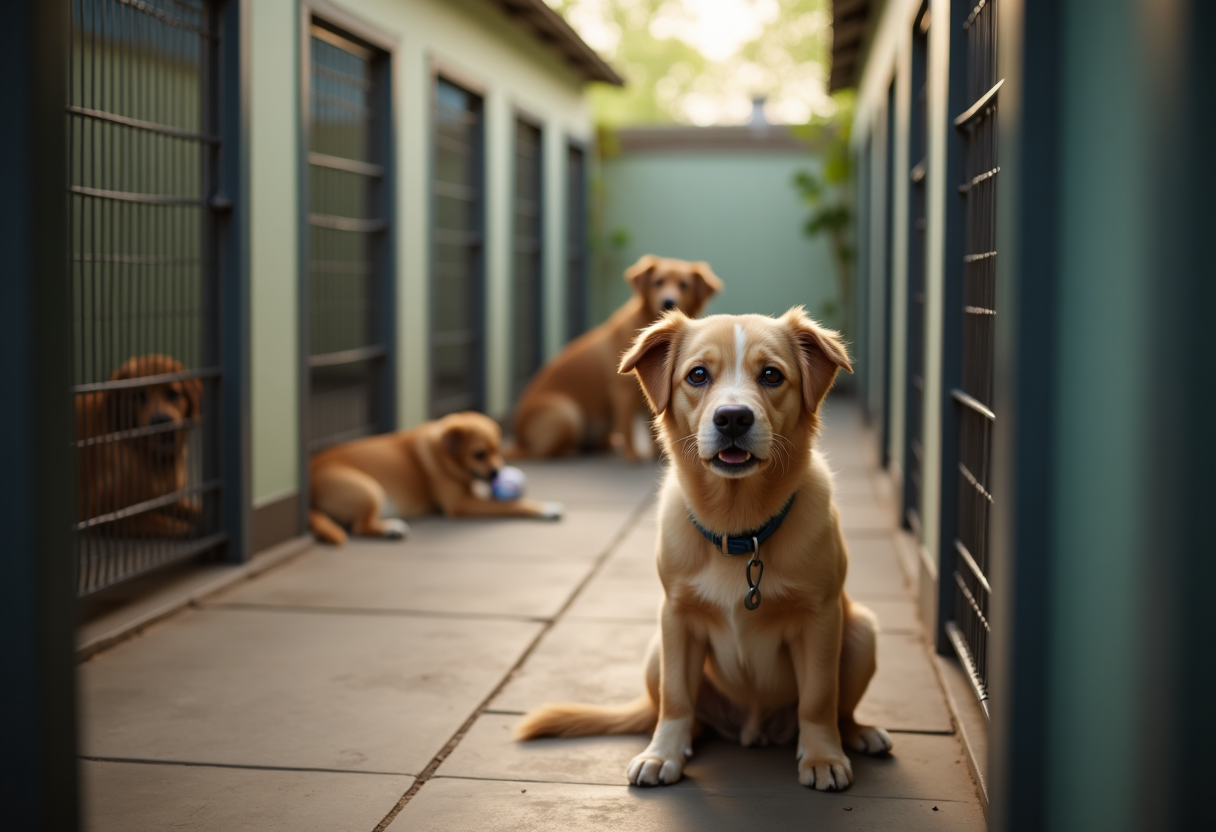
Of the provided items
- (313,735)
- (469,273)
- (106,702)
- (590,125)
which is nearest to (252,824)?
(313,735)

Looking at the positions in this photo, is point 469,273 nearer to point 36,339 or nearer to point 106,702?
point 106,702

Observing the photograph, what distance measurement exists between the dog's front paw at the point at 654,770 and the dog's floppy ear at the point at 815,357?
0.98 metres

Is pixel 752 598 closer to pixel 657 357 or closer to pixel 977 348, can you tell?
pixel 657 357

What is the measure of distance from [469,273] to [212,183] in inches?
187

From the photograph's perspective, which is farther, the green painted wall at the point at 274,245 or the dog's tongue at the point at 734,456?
the green painted wall at the point at 274,245

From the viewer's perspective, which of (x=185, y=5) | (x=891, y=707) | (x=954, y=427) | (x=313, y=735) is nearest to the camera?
(x=313, y=735)

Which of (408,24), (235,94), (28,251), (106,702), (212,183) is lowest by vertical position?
(106,702)

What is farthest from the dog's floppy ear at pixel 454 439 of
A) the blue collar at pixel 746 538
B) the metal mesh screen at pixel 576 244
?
the metal mesh screen at pixel 576 244

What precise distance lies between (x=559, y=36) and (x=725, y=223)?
4.40 meters

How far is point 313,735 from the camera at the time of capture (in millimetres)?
3598

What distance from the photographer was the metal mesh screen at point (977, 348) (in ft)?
12.1

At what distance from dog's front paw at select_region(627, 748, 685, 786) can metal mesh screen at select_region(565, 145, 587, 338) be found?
1102 centimetres

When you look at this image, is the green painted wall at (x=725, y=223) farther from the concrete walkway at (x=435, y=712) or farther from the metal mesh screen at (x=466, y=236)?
the concrete walkway at (x=435, y=712)

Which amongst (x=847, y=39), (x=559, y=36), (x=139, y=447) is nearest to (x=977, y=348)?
(x=139, y=447)
